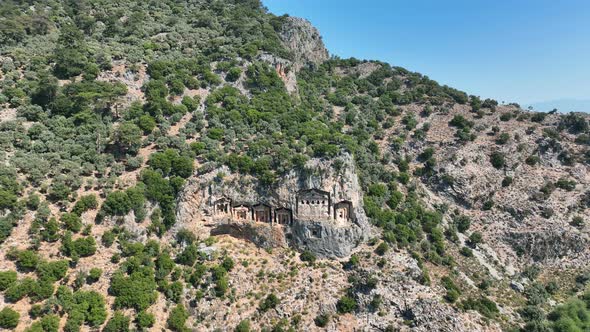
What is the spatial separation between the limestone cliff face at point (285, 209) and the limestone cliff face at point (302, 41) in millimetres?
53072

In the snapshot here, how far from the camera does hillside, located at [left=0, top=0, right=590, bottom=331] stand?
1731 inches

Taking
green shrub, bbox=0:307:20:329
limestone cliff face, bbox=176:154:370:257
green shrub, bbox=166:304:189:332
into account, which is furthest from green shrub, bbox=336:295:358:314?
green shrub, bbox=0:307:20:329

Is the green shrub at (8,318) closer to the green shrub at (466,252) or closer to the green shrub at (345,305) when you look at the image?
the green shrub at (345,305)

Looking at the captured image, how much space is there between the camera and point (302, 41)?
4021 inches

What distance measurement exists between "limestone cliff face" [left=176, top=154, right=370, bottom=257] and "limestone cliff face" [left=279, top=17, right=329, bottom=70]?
53.1 meters

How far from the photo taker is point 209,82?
235 feet

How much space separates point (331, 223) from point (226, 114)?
88.7 ft

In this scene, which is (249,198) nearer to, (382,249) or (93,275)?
(382,249)

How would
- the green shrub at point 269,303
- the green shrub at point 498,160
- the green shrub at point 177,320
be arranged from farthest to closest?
the green shrub at point 498,160
the green shrub at point 269,303
the green shrub at point 177,320

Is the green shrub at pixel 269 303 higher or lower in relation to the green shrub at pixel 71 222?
lower

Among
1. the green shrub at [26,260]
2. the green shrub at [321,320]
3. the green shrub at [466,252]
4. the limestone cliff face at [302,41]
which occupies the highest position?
the limestone cliff face at [302,41]

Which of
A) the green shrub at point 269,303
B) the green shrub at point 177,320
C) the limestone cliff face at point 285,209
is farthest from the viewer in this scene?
the limestone cliff face at point 285,209

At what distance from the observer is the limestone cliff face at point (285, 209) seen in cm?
5156

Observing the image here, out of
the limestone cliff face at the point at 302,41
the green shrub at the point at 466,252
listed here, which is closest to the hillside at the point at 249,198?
the green shrub at the point at 466,252
